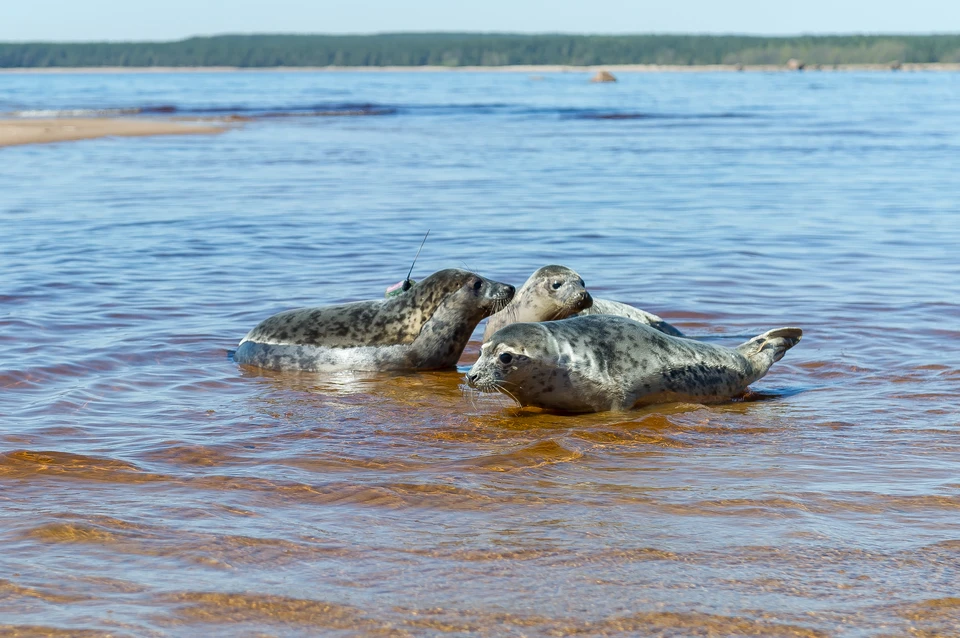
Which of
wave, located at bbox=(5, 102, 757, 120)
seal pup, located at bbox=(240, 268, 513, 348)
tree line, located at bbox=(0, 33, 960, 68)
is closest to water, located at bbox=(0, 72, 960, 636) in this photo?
seal pup, located at bbox=(240, 268, 513, 348)

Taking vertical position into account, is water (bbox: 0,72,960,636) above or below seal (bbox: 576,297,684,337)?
below

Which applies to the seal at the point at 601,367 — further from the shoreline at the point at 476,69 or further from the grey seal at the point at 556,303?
the shoreline at the point at 476,69

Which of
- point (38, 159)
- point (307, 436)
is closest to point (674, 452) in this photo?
point (307, 436)

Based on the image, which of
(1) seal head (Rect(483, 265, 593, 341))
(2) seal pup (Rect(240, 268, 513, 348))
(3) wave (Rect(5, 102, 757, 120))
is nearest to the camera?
(1) seal head (Rect(483, 265, 593, 341))

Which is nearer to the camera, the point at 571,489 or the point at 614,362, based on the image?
the point at 571,489

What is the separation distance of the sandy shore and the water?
554 inches

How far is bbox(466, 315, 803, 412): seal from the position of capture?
6.00 meters

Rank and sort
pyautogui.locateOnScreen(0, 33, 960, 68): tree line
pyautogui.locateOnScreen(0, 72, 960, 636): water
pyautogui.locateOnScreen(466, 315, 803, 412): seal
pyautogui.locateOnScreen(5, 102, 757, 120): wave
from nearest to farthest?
pyautogui.locateOnScreen(0, 72, 960, 636): water → pyautogui.locateOnScreen(466, 315, 803, 412): seal → pyautogui.locateOnScreen(5, 102, 757, 120): wave → pyautogui.locateOnScreen(0, 33, 960, 68): tree line

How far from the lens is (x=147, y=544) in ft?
14.0

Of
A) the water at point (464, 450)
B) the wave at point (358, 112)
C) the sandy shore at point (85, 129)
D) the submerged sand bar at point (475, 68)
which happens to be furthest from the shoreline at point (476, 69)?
the water at point (464, 450)

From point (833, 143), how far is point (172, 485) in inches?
947

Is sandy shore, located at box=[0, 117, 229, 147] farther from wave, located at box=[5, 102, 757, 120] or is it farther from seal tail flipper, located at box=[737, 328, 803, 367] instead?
seal tail flipper, located at box=[737, 328, 803, 367]

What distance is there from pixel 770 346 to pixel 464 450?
2.12 metres

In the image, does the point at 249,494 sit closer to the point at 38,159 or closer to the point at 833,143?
the point at 38,159
